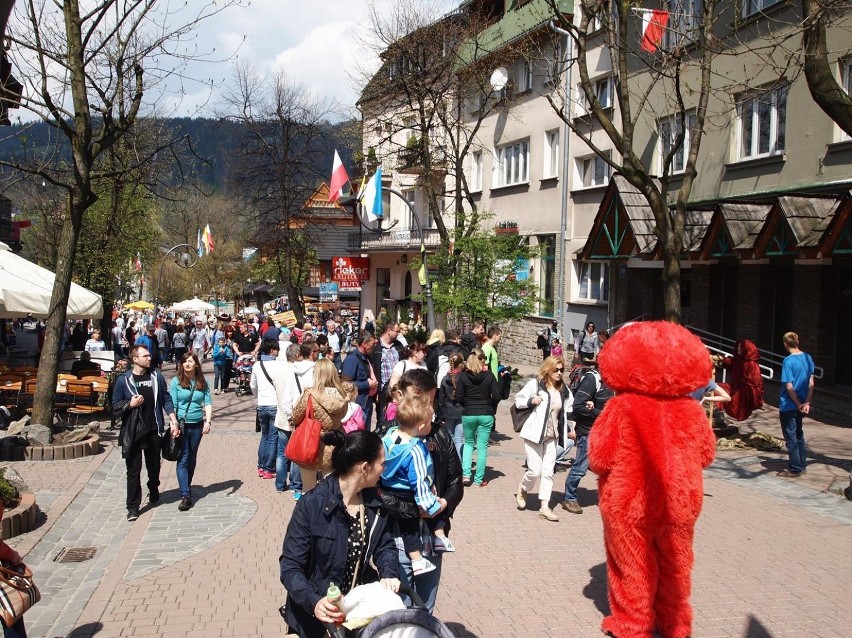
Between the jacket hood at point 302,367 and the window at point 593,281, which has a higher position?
the window at point 593,281

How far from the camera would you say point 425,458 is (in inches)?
191

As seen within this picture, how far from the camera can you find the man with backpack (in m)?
8.78

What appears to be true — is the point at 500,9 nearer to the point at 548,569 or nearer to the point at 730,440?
the point at 730,440

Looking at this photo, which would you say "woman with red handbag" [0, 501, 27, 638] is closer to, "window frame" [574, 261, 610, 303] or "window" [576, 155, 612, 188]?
"window frame" [574, 261, 610, 303]

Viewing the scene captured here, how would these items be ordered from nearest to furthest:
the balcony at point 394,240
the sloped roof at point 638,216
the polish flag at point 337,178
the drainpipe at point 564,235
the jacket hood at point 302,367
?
the jacket hood at point 302,367 → the sloped roof at point 638,216 → the drainpipe at point 564,235 → the polish flag at point 337,178 → the balcony at point 394,240

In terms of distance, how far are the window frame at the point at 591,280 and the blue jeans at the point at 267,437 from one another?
1527 cm

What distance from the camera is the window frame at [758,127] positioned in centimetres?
1642

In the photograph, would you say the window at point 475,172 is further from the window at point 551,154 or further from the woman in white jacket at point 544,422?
the woman in white jacket at point 544,422

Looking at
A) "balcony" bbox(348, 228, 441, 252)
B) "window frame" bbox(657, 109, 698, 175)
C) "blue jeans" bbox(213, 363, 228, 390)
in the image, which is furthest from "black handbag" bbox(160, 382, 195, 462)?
"balcony" bbox(348, 228, 441, 252)

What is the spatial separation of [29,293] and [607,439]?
1178 cm

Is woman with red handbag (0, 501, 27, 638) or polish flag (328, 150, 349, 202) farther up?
polish flag (328, 150, 349, 202)

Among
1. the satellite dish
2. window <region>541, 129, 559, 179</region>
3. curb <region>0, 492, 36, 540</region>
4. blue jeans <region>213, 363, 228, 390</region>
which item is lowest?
blue jeans <region>213, 363, 228, 390</region>

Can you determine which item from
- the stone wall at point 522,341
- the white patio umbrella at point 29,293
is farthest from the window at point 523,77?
the white patio umbrella at point 29,293

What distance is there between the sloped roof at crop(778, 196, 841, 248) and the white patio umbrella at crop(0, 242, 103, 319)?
497 inches
